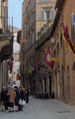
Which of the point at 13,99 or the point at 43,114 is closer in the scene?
the point at 43,114

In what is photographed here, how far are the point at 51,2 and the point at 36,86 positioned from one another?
13.5 m

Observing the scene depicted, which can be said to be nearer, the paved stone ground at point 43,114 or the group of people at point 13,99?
the paved stone ground at point 43,114

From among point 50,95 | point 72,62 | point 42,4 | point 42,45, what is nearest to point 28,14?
point 42,4

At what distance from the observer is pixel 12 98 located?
59.5 feet

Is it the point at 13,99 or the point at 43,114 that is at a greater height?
the point at 13,99

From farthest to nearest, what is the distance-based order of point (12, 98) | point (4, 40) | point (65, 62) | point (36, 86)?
point (36, 86), point (65, 62), point (4, 40), point (12, 98)

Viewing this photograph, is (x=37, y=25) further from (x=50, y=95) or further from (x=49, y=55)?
(x=49, y=55)

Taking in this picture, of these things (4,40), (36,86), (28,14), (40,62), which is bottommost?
(36,86)

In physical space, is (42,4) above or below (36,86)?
above

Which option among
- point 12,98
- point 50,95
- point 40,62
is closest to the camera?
point 12,98

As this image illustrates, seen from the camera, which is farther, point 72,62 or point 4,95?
point 72,62

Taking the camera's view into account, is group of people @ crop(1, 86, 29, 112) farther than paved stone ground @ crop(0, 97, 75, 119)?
Yes

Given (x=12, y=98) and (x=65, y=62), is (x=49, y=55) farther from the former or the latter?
(x=12, y=98)

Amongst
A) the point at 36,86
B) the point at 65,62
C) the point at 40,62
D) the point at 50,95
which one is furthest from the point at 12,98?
the point at 36,86
